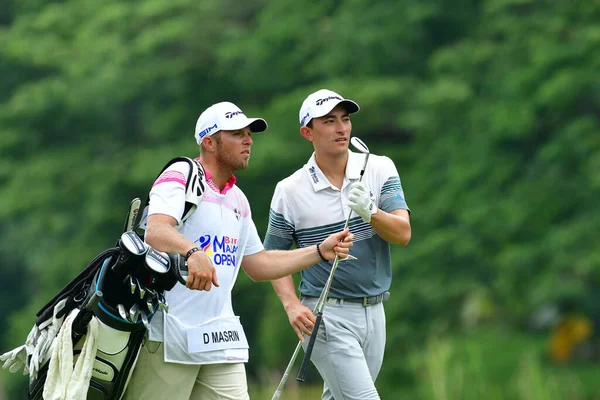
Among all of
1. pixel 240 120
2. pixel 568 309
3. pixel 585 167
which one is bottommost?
pixel 240 120

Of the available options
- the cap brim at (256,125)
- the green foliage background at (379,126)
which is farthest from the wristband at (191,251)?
the green foliage background at (379,126)

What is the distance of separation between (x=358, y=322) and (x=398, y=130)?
57.0 feet

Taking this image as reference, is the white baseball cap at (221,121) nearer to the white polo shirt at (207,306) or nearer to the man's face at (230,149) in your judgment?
the man's face at (230,149)

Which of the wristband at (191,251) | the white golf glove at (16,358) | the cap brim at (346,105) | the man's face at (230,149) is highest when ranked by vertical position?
the cap brim at (346,105)

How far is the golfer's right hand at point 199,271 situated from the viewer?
561 centimetres

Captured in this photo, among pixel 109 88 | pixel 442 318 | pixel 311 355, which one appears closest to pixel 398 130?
pixel 442 318

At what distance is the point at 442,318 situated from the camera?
837 inches

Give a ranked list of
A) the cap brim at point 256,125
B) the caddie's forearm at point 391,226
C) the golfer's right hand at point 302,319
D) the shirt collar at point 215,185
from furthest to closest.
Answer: the golfer's right hand at point 302,319 → the caddie's forearm at point 391,226 → the cap brim at point 256,125 → the shirt collar at point 215,185

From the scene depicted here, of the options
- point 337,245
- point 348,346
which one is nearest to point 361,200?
point 337,245

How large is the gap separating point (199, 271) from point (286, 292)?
1478mm

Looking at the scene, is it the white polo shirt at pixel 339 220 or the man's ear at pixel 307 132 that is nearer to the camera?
the white polo shirt at pixel 339 220

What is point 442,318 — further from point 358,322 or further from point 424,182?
point 358,322

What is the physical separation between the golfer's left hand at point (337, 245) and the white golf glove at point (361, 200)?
14 centimetres

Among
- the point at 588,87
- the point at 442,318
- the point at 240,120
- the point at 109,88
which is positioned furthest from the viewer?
the point at 109,88
